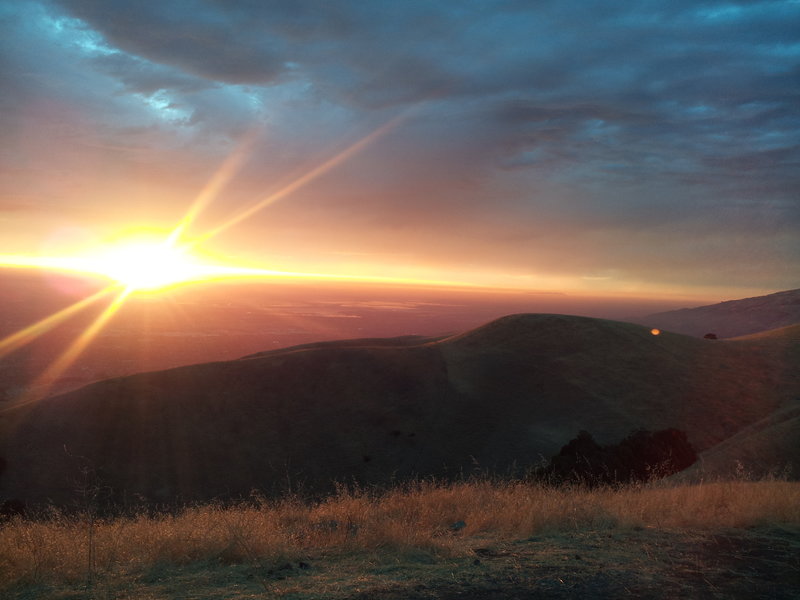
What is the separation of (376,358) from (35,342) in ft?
423

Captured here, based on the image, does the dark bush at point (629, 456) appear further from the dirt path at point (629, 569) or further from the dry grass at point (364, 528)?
the dirt path at point (629, 569)

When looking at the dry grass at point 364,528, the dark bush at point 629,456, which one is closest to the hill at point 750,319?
the dark bush at point 629,456

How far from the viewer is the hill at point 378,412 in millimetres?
31906

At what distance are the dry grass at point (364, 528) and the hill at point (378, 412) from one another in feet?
71.4

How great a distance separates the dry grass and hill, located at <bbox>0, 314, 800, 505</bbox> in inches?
857

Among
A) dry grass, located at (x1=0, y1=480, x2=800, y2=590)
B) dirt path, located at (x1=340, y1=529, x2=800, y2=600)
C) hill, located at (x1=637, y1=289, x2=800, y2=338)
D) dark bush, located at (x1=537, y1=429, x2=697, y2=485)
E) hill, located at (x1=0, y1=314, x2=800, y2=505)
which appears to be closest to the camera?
dirt path, located at (x1=340, y1=529, x2=800, y2=600)

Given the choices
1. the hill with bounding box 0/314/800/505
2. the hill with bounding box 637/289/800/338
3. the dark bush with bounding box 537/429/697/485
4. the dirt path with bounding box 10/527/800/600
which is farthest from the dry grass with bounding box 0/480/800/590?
the hill with bounding box 637/289/800/338

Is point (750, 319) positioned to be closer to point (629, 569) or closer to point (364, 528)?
point (629, 569)

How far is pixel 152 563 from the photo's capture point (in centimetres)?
553

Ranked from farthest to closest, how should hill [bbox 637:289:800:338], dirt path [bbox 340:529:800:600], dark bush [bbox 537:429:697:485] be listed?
1. hill [bbox 637:289:800:338]
2. dark bush [bbox 537:429:697:485]
3. dirt path [bbox 340:529:800:600]

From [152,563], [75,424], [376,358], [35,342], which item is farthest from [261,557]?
[35,342]

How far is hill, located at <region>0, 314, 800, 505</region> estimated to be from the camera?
31.9 metres

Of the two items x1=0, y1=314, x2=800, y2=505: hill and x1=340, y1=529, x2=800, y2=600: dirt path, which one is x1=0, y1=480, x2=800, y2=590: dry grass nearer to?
x1=340, y1=529, x2=800, y2=600: dirt path

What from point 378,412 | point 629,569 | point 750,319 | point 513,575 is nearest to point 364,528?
point 513,575
